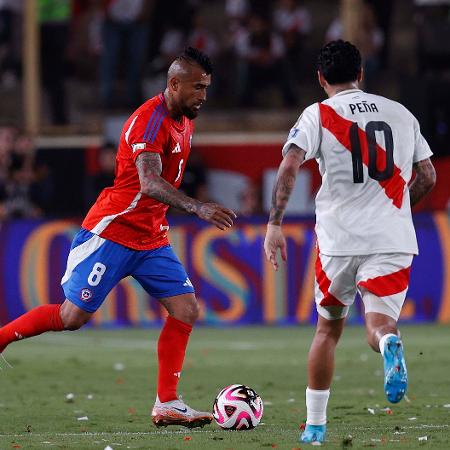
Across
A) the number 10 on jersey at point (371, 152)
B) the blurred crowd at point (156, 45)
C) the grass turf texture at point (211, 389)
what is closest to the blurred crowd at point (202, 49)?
the blurred crowd at point (156, 45)

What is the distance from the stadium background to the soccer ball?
752 cm

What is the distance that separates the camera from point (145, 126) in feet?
25.7

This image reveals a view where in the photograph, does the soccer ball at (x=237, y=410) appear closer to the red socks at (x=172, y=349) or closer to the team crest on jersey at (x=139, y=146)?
the red socks at (x=172, y=349)

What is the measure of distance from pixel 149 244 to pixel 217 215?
3.61 ft

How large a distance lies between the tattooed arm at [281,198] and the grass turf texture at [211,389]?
→ 1.03 meters

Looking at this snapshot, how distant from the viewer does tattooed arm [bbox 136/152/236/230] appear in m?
7.20

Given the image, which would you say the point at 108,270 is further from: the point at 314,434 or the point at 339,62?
the point at 339,62

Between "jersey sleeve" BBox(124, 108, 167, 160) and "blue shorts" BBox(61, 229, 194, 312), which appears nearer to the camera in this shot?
"jersey sleeve" BBox(124, 108, 167, 160)

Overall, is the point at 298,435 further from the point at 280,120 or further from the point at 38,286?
the point at 280,120

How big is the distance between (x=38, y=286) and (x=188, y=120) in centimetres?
748

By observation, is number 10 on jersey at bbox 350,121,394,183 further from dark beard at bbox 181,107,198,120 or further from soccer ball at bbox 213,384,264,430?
soccer ball at bbox 213,384,264,430

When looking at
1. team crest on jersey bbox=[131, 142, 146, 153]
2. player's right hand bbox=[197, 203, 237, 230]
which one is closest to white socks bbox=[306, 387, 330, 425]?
player's right hand bbox=[197, 203, 237, 230]

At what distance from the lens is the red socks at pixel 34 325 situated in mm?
8242

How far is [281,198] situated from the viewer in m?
6.97
